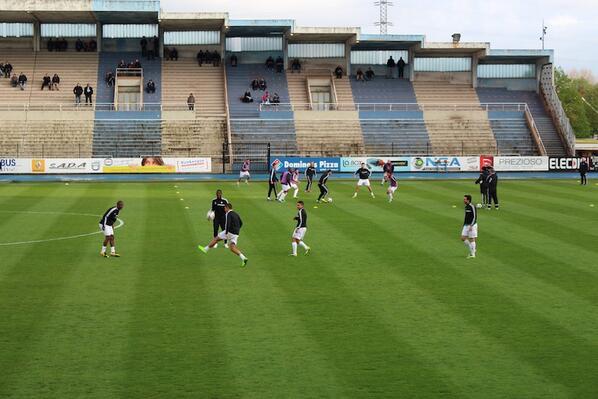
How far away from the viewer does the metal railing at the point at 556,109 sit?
2982 inches

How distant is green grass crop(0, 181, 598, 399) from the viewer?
14.1 meters

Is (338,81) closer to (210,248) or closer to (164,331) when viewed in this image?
(210,248)

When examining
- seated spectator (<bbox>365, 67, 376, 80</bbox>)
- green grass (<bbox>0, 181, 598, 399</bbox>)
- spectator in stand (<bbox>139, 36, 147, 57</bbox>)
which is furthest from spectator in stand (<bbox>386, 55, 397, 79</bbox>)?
green grass (<bbox>0, 181, 598, 399</bbox>)

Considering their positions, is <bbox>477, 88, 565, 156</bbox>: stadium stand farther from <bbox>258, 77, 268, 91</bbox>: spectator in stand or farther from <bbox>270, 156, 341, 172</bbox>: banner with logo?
<bbox>258, 77, 268, 91</bbox>: spectator in stand

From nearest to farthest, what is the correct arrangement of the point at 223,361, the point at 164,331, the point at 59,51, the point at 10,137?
1. the point at 223,361
2. the point at 164,331
3. the point at 10,137
4. the point at 59,51

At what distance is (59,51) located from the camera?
81.0m

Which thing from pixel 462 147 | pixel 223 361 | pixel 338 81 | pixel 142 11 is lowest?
pixel 223 361

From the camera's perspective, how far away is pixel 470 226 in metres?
25.5

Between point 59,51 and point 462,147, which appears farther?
point 59,51

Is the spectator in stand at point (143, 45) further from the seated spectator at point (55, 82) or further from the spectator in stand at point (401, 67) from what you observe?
the spectator in stand at point (401, 67)

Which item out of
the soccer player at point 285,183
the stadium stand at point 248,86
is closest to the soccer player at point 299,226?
the soccer player at point 285,183

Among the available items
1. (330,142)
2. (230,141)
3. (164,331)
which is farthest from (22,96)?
(164,331)

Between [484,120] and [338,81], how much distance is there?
1469 cm

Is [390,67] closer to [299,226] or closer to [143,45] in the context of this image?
[143,45]
